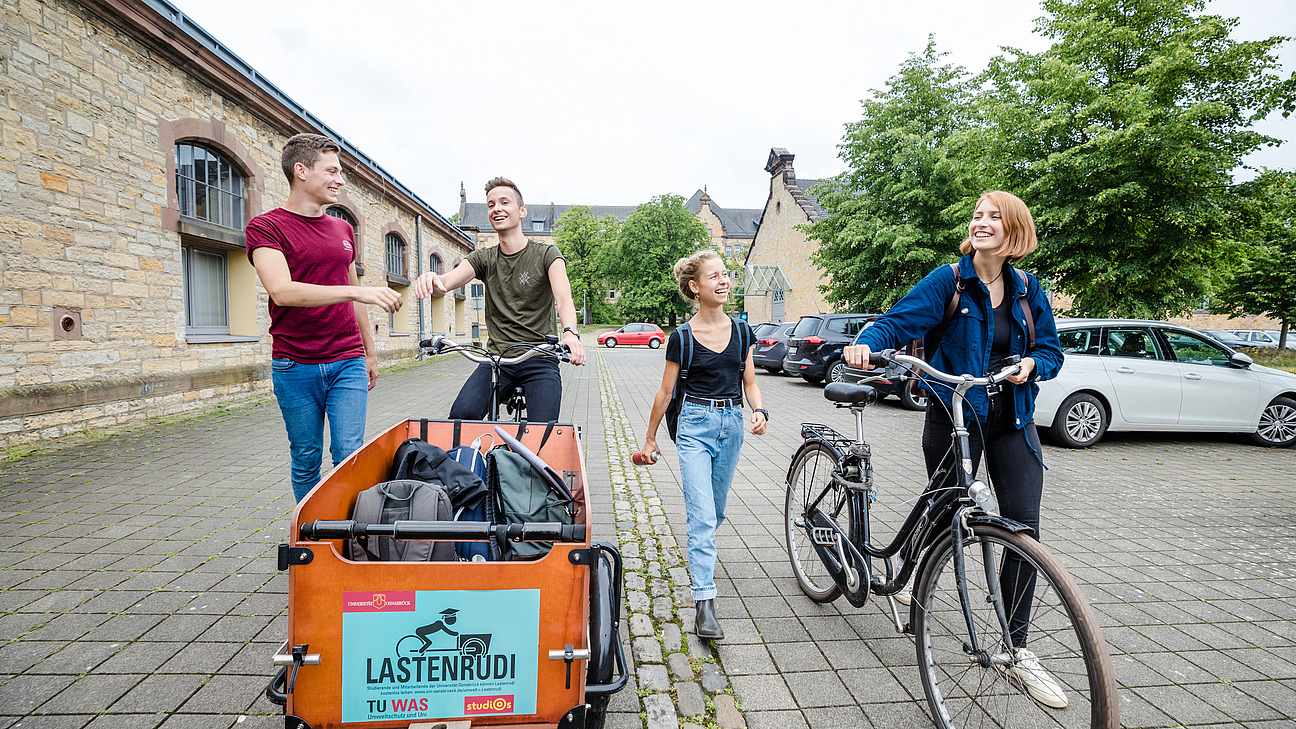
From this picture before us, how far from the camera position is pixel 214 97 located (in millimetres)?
9320

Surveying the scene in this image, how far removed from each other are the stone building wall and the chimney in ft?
97.4

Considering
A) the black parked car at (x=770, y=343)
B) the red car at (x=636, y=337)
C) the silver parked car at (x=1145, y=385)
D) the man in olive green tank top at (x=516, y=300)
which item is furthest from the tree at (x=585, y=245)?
the man in olive green tank top at (x=516, y=300)

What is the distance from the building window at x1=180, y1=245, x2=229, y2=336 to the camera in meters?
9.20

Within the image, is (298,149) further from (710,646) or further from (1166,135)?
(1166,135)

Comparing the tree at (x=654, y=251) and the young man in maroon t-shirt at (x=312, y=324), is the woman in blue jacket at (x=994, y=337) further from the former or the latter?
the tree at (x=654, y=251)

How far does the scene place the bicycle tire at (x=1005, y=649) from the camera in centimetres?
172

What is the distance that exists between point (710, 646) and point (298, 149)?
2986 mm

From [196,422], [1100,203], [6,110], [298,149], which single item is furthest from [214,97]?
[1100,203]

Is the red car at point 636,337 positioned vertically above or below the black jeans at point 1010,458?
above

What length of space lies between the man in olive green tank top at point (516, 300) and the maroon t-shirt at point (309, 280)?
545mm

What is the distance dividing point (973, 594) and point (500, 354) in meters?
2.56

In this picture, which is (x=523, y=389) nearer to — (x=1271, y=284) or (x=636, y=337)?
(x=636, y=337)

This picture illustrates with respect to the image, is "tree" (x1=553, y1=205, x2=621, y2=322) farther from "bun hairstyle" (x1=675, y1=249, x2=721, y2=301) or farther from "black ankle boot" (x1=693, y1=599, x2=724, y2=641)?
"black ankle boot" (x1=693, y1=599, x2=724, y2=641)

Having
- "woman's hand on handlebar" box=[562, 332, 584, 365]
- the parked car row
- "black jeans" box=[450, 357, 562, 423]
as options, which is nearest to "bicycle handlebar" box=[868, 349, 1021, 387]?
"woman's hand on handlebar" box=[562, 332, 584, 365]
